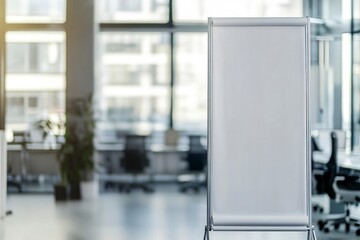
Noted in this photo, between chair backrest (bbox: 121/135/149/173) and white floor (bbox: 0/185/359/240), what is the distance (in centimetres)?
64

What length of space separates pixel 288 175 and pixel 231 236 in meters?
2.70

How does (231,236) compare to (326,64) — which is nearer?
(231,236)

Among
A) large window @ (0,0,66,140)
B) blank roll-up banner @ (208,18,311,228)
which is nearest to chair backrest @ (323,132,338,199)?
blank roll-up banner @ (208,18,311,228)

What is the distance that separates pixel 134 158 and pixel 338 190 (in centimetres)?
519

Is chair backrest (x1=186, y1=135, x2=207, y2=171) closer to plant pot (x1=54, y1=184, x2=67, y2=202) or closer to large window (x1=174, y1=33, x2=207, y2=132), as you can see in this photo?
large window (x1=174, y1=33, x2=207, y2=132)

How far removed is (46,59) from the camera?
42.2ft

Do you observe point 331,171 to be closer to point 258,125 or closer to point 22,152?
point 258,125

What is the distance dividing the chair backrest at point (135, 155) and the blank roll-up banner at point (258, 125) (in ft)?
24.0

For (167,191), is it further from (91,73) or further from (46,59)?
(46,59)

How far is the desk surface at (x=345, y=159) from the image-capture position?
7646 millimetres

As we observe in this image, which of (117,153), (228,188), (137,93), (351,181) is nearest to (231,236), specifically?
(351,181)

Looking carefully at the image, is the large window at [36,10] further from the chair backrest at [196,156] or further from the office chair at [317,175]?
the office chair at [317,175]

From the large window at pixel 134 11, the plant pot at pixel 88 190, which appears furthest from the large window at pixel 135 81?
the plant pot at pixel 88 190

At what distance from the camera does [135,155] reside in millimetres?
12047
